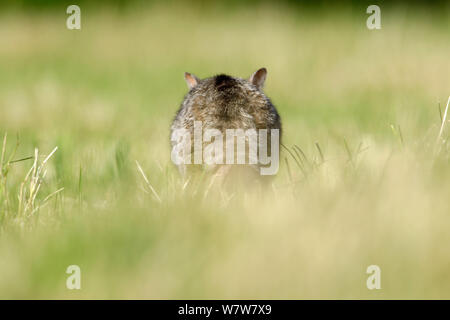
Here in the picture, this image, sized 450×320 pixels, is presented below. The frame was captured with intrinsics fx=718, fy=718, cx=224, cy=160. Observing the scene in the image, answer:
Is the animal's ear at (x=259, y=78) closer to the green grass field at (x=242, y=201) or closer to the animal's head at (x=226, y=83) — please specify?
the animal's head at (x=226, y=83)

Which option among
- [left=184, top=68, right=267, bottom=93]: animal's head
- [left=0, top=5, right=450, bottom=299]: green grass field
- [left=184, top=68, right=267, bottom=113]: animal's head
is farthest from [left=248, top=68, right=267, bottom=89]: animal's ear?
[left=0, top=5, right=450, bottom=299]: green grass field

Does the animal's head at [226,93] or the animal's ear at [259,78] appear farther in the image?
the animal's ear at [259,78]

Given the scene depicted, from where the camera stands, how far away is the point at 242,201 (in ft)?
10.7

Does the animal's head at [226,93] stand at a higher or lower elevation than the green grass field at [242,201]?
higher

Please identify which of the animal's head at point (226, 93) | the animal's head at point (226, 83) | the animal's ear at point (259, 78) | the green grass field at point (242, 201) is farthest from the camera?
the animal's ear at point (259, 78)

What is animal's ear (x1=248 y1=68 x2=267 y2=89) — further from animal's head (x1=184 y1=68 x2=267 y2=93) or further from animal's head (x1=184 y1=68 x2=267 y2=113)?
animal's head (x1=184 y1=68 x2=267 y2=113)

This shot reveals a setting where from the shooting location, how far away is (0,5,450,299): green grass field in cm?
246

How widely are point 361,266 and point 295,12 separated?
11847mm

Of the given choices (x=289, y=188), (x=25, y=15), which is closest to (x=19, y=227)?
(x=289, y=188)

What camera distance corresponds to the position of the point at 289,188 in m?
3.82

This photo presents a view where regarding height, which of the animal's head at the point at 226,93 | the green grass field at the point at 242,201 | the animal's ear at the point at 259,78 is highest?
the animal's ear at the point at 259,78

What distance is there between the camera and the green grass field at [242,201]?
8.07 ft

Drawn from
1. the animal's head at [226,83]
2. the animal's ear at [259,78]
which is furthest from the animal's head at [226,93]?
the animal's ear at [259,78]

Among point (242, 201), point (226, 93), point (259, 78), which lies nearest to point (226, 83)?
point (226, 93)
